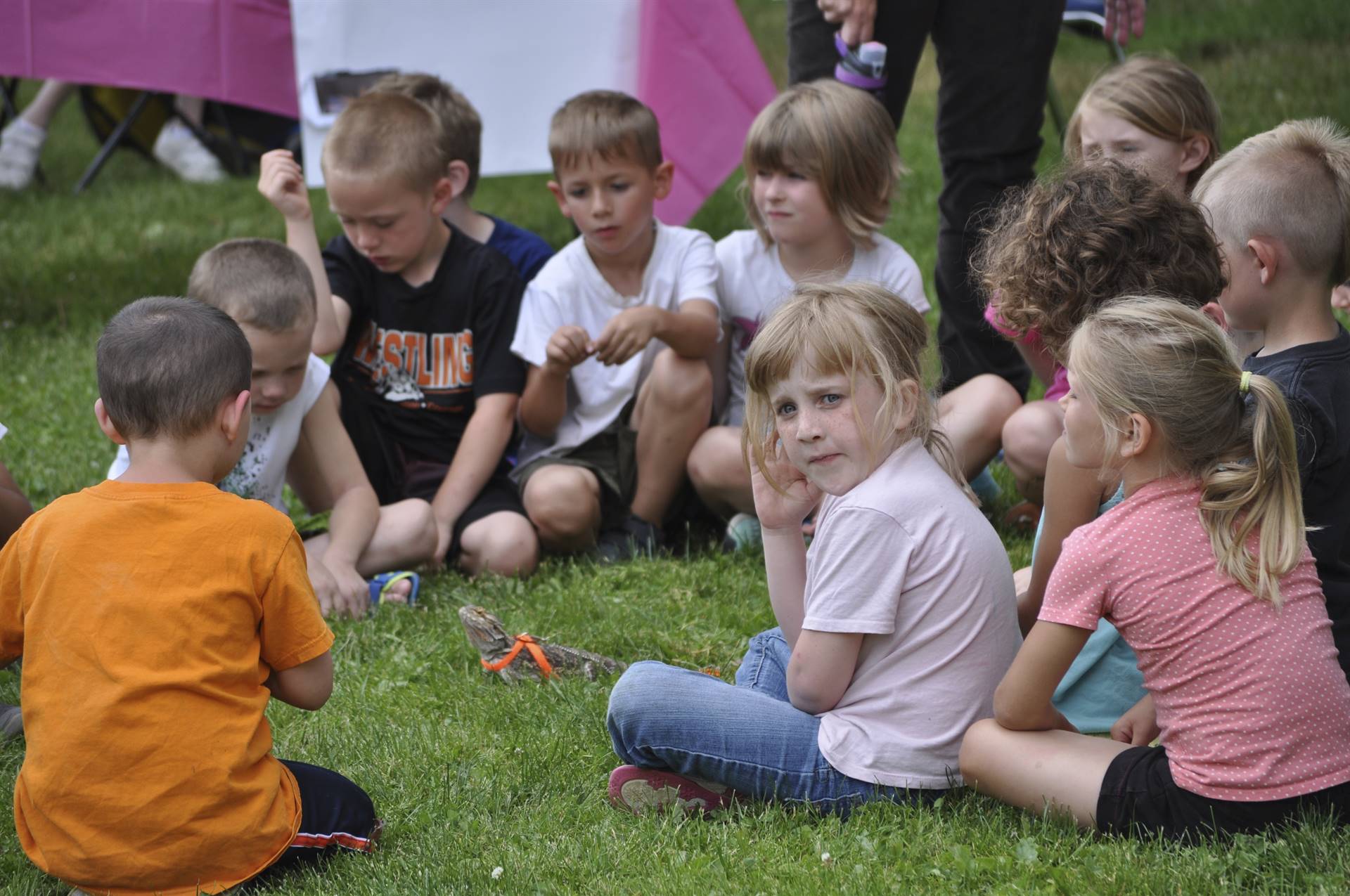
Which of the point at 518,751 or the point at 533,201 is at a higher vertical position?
the point at 533,201

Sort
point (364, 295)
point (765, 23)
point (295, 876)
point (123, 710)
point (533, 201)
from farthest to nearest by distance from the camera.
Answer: point (765, 23) < point (533, 201) < point (364, 295) < point (295, 876) < point (123, 710)

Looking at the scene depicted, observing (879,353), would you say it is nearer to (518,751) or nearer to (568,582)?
(518,751)

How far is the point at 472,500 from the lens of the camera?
411cm

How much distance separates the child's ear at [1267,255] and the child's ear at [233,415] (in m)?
1.87

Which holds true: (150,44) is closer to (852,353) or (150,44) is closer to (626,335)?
(626,335)

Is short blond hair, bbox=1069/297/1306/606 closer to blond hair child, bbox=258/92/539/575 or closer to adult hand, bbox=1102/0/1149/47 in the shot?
blond hair child, bbox=258/92/539/575

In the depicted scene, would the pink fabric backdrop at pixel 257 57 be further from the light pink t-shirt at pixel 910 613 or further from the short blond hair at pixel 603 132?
the light pink t-shirt at pixel 910 613

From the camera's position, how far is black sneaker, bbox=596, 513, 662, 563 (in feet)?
13.2

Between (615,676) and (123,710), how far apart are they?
1253mm

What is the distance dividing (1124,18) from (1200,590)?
2855mm

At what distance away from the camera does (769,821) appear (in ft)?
8.16

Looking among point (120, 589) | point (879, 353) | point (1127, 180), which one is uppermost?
point (1127, 180)

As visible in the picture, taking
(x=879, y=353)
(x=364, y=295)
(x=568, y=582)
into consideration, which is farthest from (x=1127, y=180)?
(x=364, y=295)

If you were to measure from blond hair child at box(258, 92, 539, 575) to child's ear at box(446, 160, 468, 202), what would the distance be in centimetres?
10
